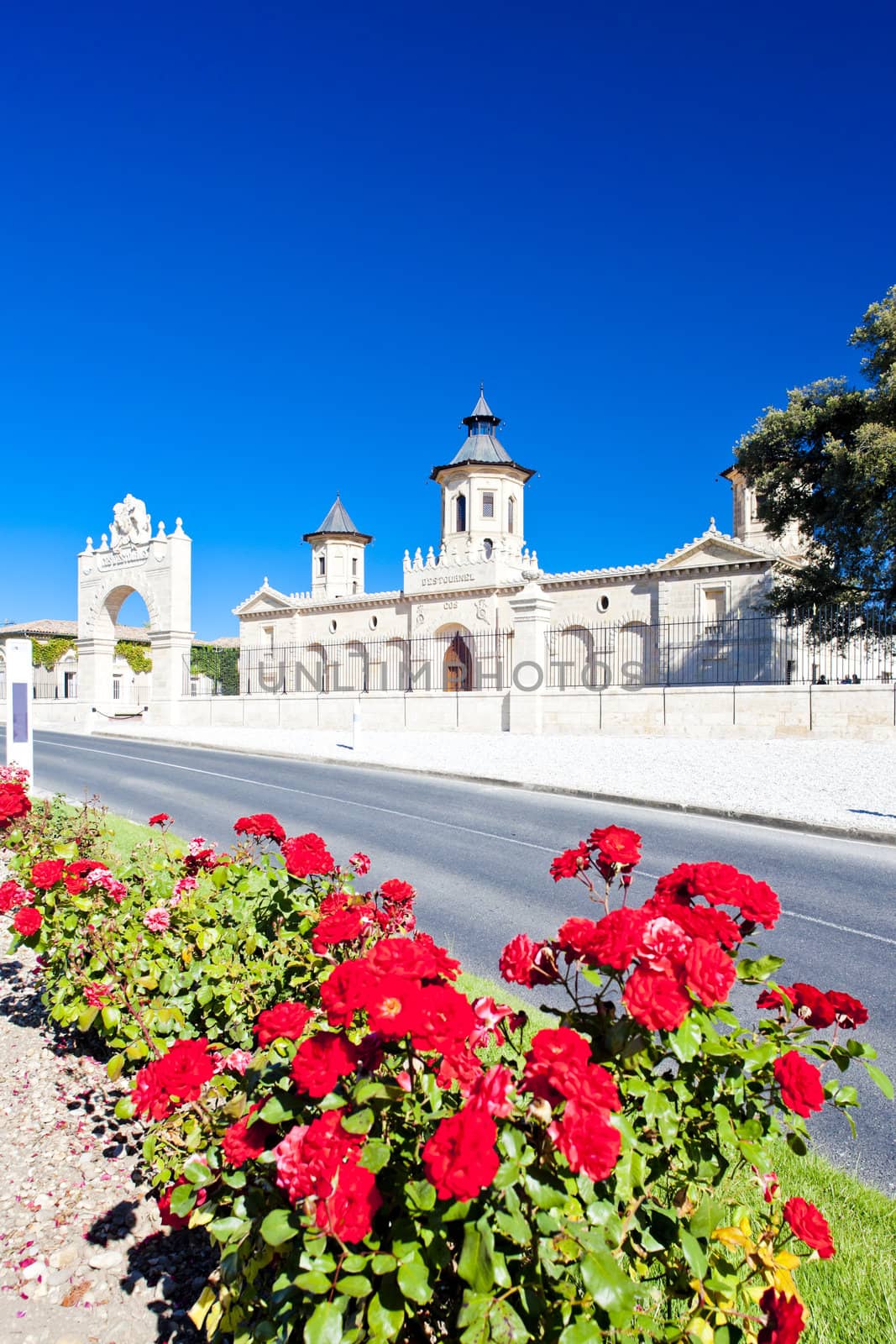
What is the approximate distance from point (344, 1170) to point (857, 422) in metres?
25.4

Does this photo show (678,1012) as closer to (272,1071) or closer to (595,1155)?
(595,1155)

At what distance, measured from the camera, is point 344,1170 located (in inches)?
53.7

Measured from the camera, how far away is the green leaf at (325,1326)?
4.25 feet

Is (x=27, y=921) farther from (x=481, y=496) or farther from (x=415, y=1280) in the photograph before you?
(x=481, y=496)

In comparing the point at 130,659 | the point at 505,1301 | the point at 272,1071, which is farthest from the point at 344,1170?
the point at 130,659

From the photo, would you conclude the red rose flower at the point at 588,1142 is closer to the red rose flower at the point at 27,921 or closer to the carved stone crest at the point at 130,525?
the red rose flower at the point at 27,921

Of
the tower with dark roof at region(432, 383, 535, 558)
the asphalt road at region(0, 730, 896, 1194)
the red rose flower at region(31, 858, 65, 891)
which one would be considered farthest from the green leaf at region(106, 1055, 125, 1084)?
the tower with dark roof at region(432, 383, 535, 558)

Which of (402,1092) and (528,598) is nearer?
(402,1092)

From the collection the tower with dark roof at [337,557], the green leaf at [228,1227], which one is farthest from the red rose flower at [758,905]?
the tower with dark roof at [337,557]

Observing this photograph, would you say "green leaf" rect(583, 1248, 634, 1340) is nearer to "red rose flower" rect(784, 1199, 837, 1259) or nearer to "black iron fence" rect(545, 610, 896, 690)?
"red rose flower" rect(784, 1199, 837, 1259)

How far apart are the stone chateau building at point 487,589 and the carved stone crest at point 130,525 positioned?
767 centimetres

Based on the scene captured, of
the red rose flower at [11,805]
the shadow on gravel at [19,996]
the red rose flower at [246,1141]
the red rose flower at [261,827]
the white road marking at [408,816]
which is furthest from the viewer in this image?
the white road marking at [408,816]

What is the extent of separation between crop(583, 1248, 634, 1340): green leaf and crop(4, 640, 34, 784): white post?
978cm

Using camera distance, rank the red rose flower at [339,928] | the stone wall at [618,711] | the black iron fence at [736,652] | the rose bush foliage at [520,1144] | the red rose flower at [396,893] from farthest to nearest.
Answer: the black iron fence at [736,652] → the stone wall at [618,711] → the red rose flower at [396,893] → the red rose flower at [339,928] → the rose bush foliage at [520,1144]
